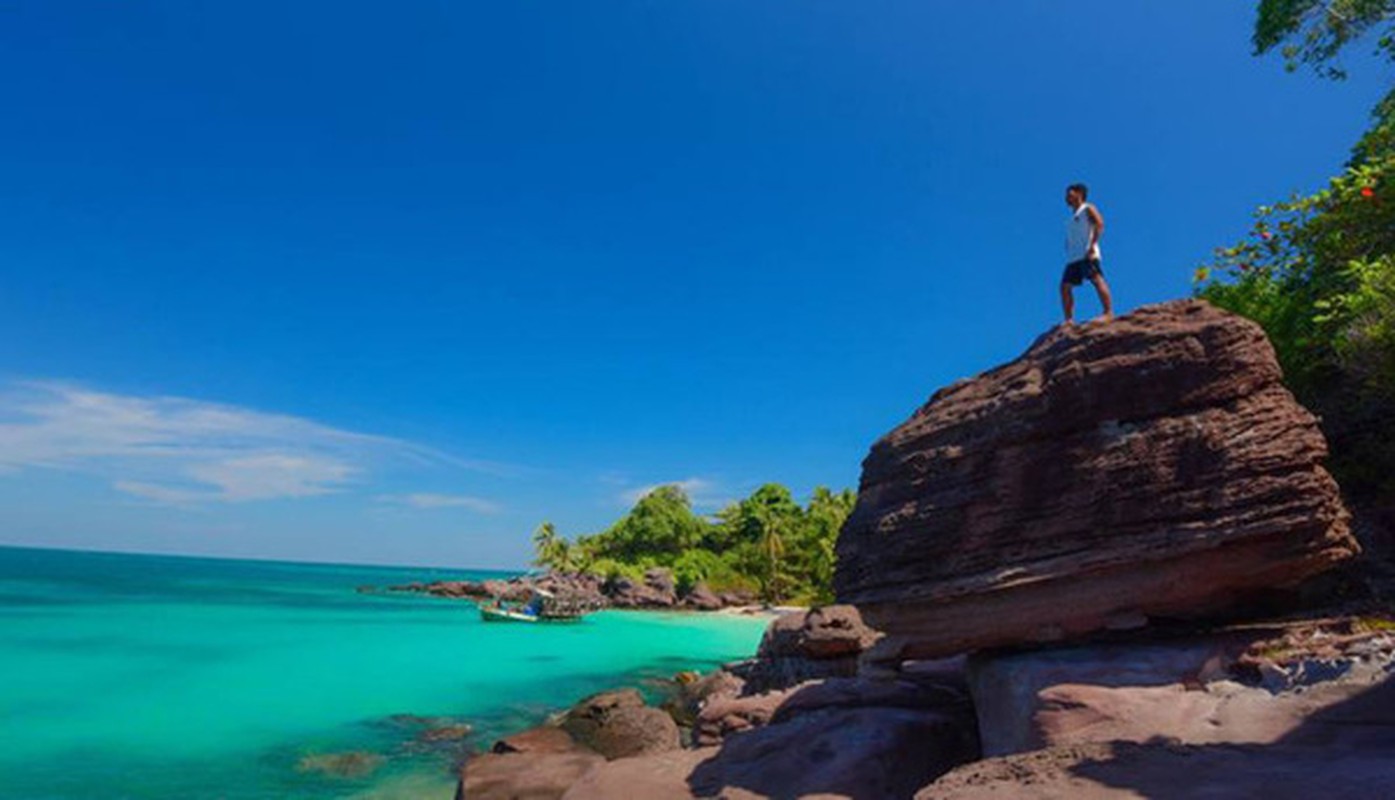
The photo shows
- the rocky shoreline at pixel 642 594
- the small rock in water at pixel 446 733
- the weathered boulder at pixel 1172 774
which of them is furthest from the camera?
the rocky shoreline at pixel 642 594

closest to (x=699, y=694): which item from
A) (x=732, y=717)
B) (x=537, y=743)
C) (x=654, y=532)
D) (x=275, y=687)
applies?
(x=537, y=743)

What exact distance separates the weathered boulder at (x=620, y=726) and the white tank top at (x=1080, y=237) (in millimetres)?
14986

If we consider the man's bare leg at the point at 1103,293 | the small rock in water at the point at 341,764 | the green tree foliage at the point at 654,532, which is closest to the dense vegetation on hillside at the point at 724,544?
the green tree foliage at the point at 654,532

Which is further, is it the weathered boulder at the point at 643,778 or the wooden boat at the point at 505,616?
the wooden boat at the point at 505,616

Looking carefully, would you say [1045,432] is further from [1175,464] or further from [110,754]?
[110,754]

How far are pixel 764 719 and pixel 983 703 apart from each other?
16.5 feet

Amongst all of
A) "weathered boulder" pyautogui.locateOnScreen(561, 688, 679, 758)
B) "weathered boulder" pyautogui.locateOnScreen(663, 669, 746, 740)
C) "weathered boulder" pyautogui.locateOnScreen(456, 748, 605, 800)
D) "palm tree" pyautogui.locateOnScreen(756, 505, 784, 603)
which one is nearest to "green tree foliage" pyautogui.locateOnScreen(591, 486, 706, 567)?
"palm tree" pyautogui.locateOnScreen(756, 505, 784, 603)

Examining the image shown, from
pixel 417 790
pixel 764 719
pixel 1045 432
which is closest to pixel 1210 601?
pixel 1045 432

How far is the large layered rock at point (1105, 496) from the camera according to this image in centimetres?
789

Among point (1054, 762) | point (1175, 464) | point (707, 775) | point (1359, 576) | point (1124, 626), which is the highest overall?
point (1175, 464)

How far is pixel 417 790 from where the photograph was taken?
17094mm

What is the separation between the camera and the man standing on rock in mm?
10531

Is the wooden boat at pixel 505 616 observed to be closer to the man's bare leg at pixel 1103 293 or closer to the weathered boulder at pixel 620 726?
the weathered boulder at pixel 620 726

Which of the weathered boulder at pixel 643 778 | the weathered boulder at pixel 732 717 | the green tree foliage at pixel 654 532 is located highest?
the green tree foliage at pixel 654 532
